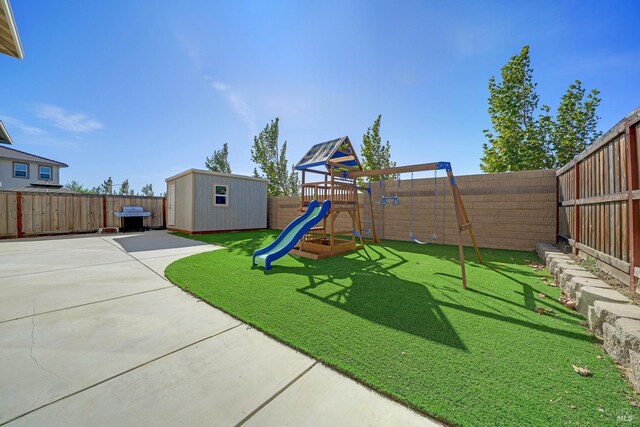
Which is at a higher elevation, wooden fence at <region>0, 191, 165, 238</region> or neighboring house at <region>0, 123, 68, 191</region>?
neighboring house at <region>0, 123, 68, 191</region>

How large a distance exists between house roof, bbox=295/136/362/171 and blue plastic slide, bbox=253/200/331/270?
1025 mm

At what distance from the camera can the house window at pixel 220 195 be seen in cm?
1091

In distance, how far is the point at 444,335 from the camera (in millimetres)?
2199

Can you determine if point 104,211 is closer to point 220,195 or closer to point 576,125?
point 220,195

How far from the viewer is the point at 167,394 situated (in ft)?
4.96

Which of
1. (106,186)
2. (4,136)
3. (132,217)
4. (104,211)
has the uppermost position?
(106,186)

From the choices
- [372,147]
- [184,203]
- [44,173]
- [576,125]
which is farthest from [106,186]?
[576,125]

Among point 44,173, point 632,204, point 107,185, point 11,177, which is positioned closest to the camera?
point 632,204

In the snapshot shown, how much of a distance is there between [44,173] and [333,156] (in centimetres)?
2598

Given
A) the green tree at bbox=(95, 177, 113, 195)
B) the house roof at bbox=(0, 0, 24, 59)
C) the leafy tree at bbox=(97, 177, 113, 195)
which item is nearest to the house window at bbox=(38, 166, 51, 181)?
the house roof at bbox=(0, 0, 24, 59)

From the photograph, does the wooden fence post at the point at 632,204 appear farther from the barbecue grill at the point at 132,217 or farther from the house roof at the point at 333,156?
the barbecue grill at the point at 132,217

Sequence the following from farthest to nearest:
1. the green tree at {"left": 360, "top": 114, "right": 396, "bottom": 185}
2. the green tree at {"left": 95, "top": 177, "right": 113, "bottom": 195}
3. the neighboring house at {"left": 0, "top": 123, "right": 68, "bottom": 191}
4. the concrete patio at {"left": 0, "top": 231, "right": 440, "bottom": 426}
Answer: the green tree at {"left": 95, "top": 177, "right": 113, "bottom": 195} → the green tree at {"left": 360, "top": 114, "right": 396, "bottom": 185} → the neighboring house at {"left": 0, "top": 123, "right": 68, "bottom": 191} → the concrete patio at {"left": 0, "top": 231, "right": 440, "bottom": 426}

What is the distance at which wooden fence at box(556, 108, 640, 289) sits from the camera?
7.84ft

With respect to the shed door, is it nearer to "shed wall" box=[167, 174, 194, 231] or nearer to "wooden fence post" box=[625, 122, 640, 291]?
"shed wall" box=[167, 174, 194, 231]
